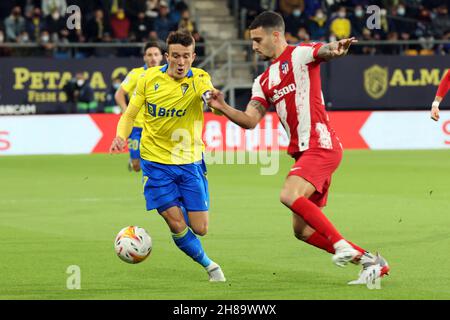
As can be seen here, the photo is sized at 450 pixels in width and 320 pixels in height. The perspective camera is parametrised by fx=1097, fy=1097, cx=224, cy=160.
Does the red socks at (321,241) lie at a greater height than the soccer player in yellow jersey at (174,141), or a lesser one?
lesser

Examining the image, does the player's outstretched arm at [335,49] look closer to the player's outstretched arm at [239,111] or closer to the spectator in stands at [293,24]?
the player's outstretched arm at [239,111]

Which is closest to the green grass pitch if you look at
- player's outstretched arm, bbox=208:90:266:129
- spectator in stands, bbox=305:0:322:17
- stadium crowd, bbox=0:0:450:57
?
player's outstretched arm, bbox=208:90:266:129

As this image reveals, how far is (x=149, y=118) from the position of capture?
10.1 metres

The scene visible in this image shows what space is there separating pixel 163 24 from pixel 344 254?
20914 mm

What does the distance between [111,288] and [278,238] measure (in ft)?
12.3

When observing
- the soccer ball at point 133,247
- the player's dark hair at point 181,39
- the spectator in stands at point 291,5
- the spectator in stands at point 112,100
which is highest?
the player's dark hair at point 181,39

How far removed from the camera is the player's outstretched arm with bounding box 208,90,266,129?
8.62 metres

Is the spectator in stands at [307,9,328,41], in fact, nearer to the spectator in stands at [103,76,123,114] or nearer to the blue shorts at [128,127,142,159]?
the spectator in stands at [103,76,123,114]

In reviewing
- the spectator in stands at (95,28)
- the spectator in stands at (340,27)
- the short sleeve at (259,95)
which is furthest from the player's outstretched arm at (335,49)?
the spectator in stands at (340,27)

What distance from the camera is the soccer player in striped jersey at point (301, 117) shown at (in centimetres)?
899

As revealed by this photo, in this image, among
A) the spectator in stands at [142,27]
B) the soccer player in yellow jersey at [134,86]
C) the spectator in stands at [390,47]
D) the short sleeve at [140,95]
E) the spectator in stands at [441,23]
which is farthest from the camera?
the spectator in stands at [441,23]

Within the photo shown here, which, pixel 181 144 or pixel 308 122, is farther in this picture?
pixel 181 144
